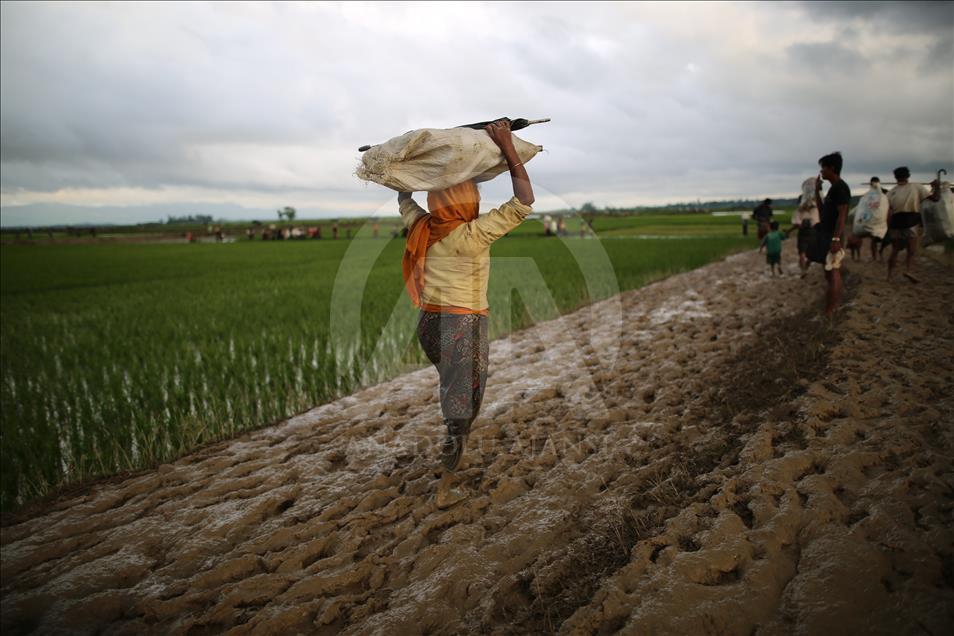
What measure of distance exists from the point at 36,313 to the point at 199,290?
339 cm

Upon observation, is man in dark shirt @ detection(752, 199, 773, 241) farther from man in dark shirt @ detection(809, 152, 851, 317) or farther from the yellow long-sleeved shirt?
the yellow long-sleeved shirt

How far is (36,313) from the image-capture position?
10070mm

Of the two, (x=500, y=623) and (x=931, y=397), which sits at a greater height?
(x=931, y=397)

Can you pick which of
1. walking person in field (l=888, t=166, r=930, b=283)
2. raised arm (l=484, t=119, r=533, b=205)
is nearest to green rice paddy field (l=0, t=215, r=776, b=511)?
raised arm (l=484, t=119, r=533, b=205)

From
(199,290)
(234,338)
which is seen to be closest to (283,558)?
(234,338)

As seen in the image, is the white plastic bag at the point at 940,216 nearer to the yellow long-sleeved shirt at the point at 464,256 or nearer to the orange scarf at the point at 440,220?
the yellow long-sleeved shirt at the point at 464,256

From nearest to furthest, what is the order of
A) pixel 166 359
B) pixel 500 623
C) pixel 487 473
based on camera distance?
pixel 500 623 → pixel 487 473 → pixel 166 359

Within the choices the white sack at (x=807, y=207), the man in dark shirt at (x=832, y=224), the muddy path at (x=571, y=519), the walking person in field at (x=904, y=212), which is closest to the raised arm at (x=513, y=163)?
the muddy path at (x=571, y=519)

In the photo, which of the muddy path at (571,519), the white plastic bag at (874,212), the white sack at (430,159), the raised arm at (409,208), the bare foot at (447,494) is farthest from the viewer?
the white plastic bag at (874,212)

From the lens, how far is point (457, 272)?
100 inches

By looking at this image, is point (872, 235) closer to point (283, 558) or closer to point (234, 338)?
point (283, 558)

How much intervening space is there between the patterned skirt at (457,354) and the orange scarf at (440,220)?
0.07m

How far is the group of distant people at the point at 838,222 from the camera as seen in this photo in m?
5.07

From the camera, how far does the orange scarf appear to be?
2.46m
